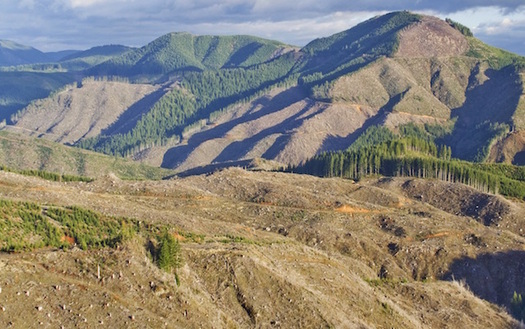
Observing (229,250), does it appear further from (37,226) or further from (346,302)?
(37,226)

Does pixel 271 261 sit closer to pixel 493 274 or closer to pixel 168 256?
pixel 168 256

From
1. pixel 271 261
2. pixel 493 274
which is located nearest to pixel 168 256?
pixel 271 261

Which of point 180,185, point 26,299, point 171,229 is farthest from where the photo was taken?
point 180,185

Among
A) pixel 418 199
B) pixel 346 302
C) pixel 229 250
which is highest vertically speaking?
pixel 229 250

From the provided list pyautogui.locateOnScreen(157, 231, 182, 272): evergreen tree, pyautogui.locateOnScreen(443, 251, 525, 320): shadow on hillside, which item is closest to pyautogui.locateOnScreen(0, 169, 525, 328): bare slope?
pyautogui.locateOnScreen(443, 251, 525, 320): shadow on hillside

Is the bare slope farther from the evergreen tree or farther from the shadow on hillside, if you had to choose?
the evergreen tree

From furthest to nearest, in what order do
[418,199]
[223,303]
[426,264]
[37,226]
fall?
1. [418,199]
2. [426,264]
3. [37,226]
4. [223,303]

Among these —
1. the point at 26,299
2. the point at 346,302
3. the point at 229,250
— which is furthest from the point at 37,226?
the point at 346,302
